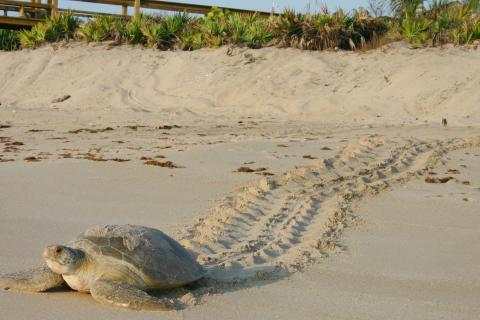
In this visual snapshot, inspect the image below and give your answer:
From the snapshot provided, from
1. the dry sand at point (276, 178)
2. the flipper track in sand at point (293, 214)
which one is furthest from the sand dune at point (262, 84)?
the flipper track in sand at point (293, 214)

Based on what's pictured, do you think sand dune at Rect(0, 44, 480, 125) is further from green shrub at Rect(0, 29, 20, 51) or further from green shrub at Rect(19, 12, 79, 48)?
green shrub at Rect(0, 29, 20, 51)

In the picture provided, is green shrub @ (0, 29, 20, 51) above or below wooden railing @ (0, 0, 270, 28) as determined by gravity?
below

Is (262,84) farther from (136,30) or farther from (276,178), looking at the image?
(276,178)

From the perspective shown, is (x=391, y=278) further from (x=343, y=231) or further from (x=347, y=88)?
(x=347, y=88)

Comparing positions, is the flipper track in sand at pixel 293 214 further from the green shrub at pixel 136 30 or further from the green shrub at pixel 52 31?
the green shrub at pixel 52 31

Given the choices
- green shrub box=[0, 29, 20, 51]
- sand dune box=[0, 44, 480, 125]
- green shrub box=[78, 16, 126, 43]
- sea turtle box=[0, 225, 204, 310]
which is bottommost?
sea turtle box=[0, 225, 204, 310]

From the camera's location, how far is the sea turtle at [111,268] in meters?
3.71

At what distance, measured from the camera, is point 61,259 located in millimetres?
3703

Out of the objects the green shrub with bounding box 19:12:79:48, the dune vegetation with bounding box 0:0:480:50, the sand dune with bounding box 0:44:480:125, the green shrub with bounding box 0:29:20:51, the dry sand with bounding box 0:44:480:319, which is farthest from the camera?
the green shrub with bounding box 0:29:20:51

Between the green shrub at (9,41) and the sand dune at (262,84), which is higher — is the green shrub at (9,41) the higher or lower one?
the higher one

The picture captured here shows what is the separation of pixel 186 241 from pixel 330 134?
19.5 ft

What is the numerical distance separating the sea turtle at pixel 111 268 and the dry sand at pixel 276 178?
0.09 m

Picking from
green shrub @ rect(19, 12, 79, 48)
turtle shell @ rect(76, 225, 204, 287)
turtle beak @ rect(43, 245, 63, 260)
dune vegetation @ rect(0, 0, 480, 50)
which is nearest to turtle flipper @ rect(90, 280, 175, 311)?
turtle shell @ rect(76, 225, 204, 287)

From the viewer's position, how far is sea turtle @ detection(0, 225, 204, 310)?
Answer: 371 cm
